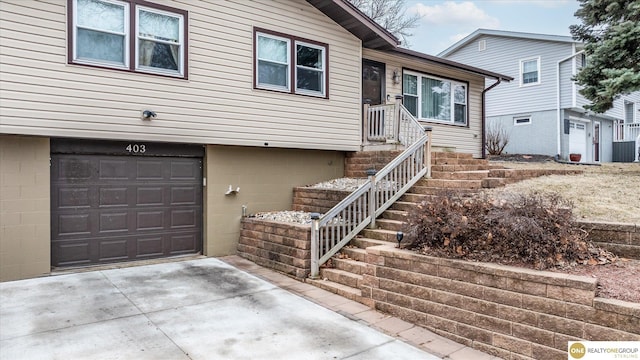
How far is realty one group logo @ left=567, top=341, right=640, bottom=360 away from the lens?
128 inches

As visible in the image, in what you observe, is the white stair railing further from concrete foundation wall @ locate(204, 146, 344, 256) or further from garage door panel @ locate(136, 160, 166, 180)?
garage door panel @ locate(136, 160, 166, 180)

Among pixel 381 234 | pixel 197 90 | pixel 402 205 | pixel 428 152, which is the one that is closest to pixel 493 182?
pixel 428 152

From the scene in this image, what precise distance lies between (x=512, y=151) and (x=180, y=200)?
1582cm

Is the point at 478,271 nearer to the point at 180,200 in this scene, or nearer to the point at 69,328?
the point at 69,328

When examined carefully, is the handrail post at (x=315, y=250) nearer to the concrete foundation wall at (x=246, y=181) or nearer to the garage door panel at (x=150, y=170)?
the concrete foundation wall at (x=246, y=181)

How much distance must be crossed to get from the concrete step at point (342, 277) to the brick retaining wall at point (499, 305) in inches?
23.5

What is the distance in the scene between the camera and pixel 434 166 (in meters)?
8.38

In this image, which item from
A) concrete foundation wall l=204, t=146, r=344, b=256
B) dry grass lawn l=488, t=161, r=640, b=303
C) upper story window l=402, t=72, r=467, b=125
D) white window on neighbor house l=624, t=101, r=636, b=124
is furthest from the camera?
white window on neighbor house l=624, t=101, r=636, b=124

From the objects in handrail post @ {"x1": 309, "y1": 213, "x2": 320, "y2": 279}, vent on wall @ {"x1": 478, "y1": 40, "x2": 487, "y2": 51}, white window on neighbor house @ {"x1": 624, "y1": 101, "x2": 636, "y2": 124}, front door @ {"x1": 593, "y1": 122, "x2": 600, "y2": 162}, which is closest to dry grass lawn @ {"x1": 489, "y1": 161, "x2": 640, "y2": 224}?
handrail post @ {"x1": 309, "y1": 213, "x2": 320, "y2": 279}

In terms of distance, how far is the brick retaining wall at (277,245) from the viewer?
6427 mm

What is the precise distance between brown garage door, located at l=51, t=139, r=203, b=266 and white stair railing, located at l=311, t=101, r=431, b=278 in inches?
111

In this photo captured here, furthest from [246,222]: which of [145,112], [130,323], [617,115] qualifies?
[617,115]

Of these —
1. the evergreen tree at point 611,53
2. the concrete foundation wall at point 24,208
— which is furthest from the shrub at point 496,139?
the concrete foundation wall at point 24,208

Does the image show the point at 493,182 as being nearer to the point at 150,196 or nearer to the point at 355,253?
the point at 355,253
